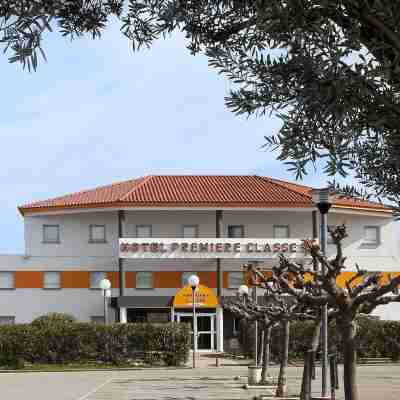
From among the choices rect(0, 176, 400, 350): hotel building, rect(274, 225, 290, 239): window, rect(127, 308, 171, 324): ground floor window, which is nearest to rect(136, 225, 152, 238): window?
rect(0, 176, 400, 350): hotel building

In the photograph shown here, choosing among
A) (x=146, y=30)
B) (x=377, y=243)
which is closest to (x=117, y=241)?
(x=377, y=243)

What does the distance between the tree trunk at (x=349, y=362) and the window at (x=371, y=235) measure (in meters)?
45.3

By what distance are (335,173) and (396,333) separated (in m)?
37.9

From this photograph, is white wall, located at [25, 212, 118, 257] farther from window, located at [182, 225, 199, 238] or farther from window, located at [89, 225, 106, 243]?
window, located at [182, 225, 199, 238]

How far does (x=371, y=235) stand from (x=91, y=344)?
79.2ft

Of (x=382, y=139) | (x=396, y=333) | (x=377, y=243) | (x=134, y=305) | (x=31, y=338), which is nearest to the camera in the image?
(x=382, y=139)

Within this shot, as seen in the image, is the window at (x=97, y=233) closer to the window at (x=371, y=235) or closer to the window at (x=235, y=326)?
the window at (x=235, y=326)

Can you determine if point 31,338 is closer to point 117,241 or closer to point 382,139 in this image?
point 117,241

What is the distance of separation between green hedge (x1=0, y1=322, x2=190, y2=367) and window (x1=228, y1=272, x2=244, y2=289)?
15138mm

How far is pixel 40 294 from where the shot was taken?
53781mm

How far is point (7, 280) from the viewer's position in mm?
Result: 53969

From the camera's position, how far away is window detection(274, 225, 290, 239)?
55369 millimetres

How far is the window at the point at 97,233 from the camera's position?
55.3 metres

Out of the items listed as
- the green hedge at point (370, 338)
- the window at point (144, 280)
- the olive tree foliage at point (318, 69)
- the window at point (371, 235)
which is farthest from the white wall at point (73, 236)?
the olive tree foliage at point (318, 69)
